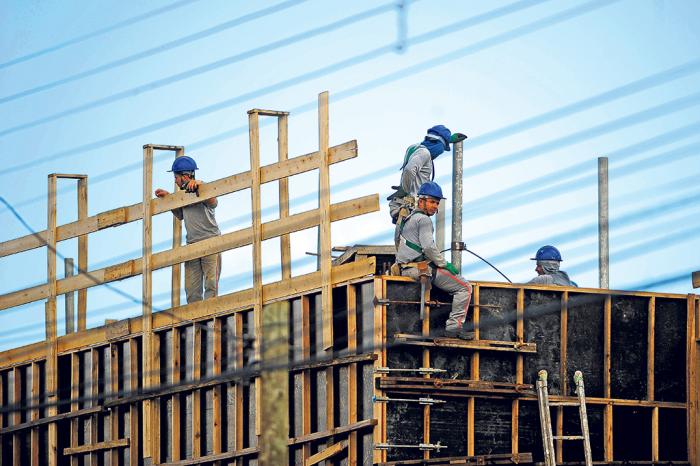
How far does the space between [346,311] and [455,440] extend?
2.30m

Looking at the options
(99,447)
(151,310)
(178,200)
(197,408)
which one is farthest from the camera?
(99,447)

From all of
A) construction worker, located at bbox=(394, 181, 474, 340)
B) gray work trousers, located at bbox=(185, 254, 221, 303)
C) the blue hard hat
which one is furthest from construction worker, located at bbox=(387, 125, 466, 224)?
gray work trousers, located at bbox=(185, 254, 221, 303)

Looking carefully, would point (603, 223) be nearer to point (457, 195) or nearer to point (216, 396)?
point (457, 195)

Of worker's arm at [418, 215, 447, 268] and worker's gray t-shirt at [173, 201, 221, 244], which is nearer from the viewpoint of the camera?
worker's arm at [418, 215, 447, 268]

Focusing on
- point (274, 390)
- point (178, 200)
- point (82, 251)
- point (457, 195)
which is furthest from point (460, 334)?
point (274, 390)

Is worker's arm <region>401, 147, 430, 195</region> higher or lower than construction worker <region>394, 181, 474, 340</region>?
higher

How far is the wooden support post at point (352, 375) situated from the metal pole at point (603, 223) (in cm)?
1000

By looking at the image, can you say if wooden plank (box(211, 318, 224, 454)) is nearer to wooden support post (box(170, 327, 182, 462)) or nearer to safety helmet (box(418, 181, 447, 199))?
wooden support post (box(170, 327, 182, 462))

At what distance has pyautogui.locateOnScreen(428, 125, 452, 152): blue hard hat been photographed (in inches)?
1078

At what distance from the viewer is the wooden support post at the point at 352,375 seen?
26125 mm

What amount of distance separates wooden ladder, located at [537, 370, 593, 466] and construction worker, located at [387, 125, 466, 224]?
296 cm

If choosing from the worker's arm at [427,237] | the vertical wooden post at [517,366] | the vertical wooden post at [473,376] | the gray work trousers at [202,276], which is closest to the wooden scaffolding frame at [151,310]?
the gray work trousers at [202,276]

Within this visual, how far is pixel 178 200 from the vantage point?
2938cm

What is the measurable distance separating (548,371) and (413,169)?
3.35 metres
